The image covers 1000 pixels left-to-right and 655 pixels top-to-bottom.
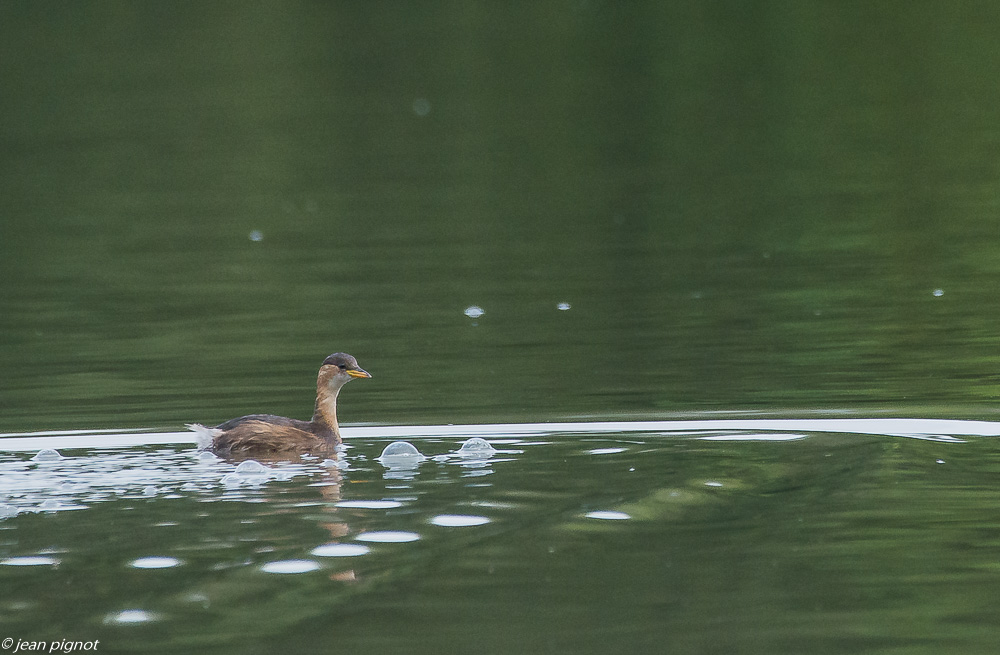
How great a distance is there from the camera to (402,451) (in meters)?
10.9

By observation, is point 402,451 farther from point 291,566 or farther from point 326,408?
point 291,566

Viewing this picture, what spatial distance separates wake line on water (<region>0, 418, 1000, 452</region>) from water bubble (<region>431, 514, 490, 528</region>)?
2.39 metres

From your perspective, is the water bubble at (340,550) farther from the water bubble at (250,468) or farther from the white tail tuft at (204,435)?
the white tail tuft at (204,435)

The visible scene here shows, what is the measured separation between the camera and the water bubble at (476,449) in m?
10.9

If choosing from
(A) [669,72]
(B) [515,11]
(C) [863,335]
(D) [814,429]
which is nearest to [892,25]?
(A) [669,72]

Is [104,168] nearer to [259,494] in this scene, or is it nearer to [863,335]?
[863,335]

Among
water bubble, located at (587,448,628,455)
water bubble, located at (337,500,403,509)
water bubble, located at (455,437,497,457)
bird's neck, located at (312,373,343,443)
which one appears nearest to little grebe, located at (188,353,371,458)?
bird's neck, located at (312,373,343,443)

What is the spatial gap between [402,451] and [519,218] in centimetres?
1404

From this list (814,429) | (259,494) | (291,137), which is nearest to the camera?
(259,494)

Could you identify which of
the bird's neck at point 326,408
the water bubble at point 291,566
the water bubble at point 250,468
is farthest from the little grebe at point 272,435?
the water bubble at point 291,566

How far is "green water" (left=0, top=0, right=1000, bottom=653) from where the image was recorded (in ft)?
26.4

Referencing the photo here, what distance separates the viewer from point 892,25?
47.8 meters

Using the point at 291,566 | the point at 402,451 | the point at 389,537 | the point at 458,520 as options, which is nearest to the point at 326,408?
the point at 402,451

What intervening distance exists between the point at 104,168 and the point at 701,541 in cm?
2498
